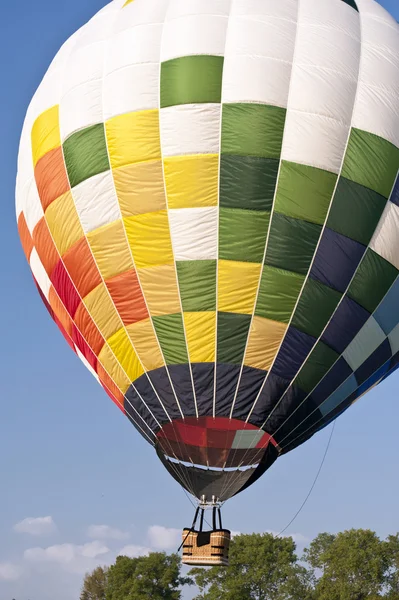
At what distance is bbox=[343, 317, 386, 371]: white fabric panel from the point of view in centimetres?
1464

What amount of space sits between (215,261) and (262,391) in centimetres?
186

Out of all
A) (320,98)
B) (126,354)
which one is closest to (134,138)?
(320,98)

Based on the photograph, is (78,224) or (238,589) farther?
(238,589)

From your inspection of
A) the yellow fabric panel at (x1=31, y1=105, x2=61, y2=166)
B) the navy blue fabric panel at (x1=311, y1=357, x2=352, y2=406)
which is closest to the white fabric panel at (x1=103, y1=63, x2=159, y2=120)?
the yellow fabric panel at (x1=31, y1=105, x2=61, y2=166)

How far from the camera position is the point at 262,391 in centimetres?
1415

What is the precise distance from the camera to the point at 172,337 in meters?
14.3

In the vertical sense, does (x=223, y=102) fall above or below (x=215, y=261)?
above

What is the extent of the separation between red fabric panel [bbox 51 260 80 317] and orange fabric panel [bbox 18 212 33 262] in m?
1.04

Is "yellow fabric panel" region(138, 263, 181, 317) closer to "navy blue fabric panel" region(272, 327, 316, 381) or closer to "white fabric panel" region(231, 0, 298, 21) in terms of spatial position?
"navy blue fabric panel" region(272, 327, 316, 381)

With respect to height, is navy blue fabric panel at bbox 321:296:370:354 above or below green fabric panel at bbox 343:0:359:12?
below

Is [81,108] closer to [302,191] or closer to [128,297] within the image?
[128,297]

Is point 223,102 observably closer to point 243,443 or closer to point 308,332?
point 308,332

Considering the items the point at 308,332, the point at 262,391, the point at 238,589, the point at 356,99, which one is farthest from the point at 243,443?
the point at 238,589

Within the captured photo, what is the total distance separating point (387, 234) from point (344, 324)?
1362 mm
